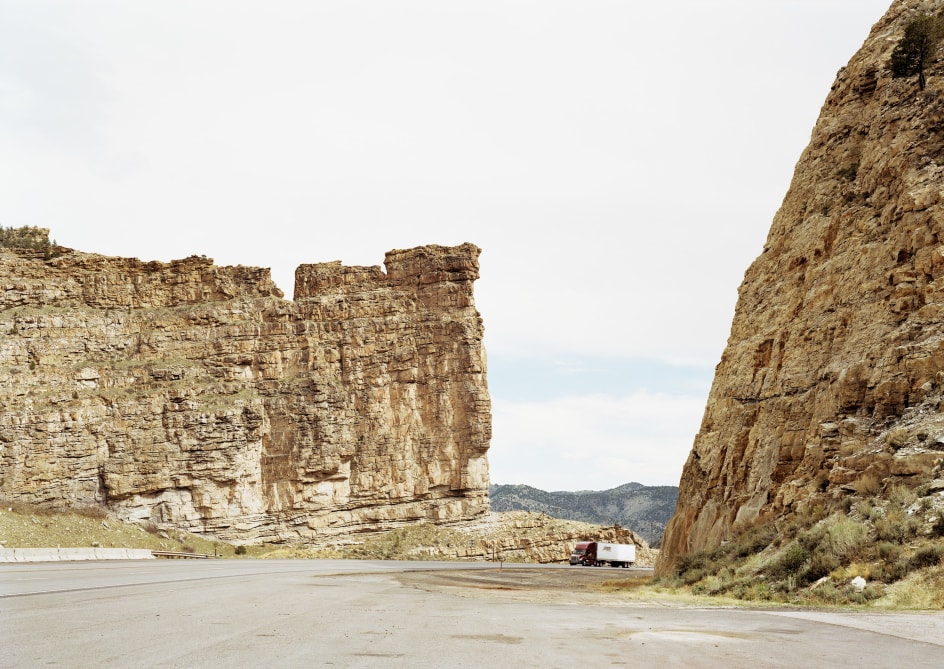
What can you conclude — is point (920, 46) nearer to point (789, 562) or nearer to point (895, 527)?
point (895, 527)

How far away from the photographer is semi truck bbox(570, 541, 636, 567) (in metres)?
61.7

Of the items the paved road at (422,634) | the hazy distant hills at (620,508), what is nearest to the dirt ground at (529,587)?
the paved road at (422,634)

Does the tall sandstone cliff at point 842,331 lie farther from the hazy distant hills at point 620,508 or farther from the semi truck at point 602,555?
the hazy distant hills at point 620,508

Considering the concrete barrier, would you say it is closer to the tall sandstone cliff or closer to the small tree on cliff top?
the tall sandstone cliff

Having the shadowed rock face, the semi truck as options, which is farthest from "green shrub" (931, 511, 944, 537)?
the shadowed rock face

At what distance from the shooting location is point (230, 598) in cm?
1864

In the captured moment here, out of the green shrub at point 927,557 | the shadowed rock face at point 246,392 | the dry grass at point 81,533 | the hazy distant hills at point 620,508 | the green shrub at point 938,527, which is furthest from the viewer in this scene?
the hazy distant hills at point 620,508

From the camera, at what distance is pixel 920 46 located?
28281 millimetres

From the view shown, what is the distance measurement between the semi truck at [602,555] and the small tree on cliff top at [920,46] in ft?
134

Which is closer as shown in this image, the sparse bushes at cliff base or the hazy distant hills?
the sparse bushes at cliff base

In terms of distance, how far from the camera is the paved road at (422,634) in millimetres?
9445

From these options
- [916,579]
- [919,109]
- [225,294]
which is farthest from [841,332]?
[225,294]

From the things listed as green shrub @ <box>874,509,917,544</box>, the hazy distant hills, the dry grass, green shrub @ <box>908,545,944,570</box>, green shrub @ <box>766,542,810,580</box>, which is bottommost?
the dry grass

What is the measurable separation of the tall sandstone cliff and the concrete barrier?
23.5 metres
